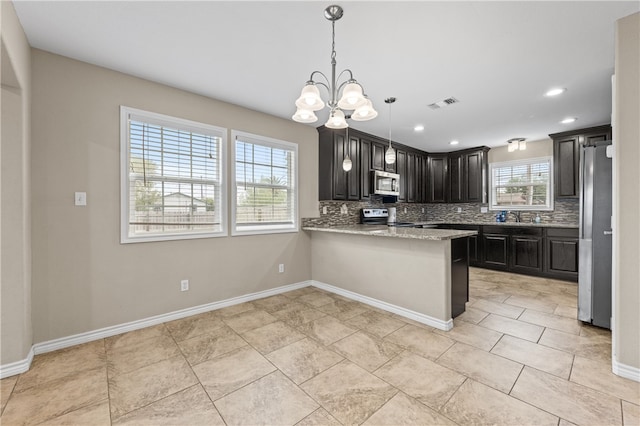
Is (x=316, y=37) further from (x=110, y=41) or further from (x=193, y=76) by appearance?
(x=110, y=41)

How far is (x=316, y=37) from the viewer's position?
207 centimetres

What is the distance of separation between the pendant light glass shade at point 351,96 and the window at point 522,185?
5.10 meters

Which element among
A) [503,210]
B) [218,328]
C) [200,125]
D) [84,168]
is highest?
[200,125]

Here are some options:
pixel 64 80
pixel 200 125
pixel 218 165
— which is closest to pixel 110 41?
pixel 64 80

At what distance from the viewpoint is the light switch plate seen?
241 centimetres

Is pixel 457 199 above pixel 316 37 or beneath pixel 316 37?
beneath

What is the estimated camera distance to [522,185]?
5355 mm

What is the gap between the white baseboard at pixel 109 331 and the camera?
198cm

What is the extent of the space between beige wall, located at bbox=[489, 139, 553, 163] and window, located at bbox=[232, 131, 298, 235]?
433cm

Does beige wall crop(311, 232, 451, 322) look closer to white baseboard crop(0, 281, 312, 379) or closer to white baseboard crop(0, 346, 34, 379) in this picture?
white baseboard crop(0, 281, 312, 379)

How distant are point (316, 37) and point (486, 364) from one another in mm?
2799

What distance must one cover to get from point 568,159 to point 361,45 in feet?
14.7

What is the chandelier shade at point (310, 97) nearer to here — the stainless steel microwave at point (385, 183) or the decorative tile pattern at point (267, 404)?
Result: the decorative tile pattern at point (267, 404)

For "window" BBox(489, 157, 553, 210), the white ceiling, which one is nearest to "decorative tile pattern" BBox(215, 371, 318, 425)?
the white ceiling
